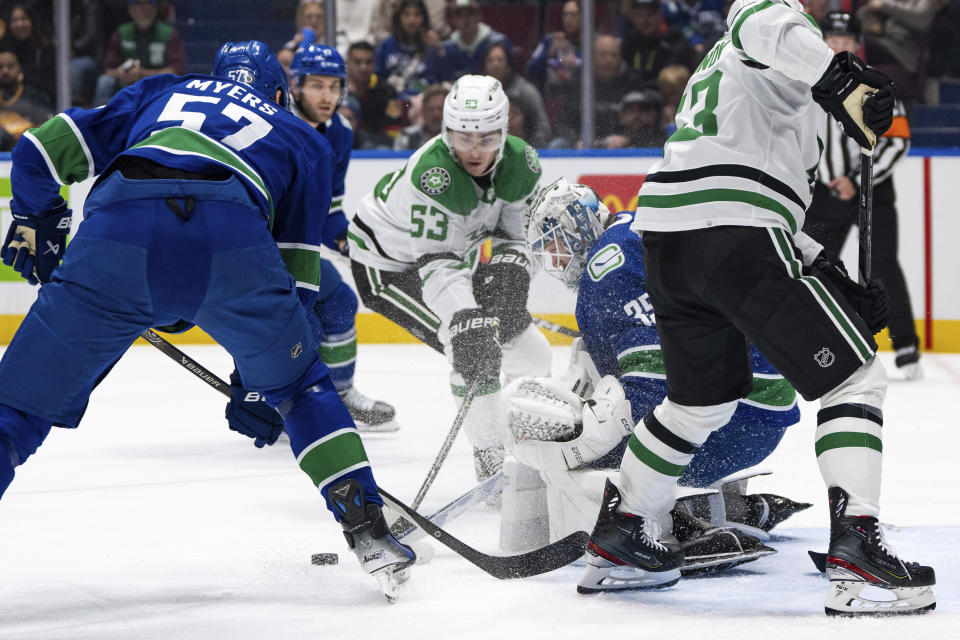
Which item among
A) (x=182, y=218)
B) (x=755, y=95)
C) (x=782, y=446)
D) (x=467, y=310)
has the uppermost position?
(x=755, y=95)

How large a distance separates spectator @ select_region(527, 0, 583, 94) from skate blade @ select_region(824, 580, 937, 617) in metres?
4.66

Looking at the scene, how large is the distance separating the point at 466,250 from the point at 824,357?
67.2 inches

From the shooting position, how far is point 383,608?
245cm

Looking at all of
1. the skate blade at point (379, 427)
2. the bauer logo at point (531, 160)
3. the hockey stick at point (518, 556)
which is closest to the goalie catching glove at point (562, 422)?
the hockey stick at point (518, 556)

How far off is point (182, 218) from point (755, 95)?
994mm

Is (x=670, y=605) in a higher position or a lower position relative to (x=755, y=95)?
lower

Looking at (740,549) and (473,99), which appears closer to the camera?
(740,549)

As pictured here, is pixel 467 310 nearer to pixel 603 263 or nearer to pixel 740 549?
pixel 603 263

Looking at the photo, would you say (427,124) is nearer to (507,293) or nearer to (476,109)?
(507,293)

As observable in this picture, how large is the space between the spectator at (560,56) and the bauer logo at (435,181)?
9.94ft

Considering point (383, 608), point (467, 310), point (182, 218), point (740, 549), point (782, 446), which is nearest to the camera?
point (182, 218)

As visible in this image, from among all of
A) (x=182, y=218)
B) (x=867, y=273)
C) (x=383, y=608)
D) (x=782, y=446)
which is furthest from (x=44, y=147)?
(x=782, y=446)

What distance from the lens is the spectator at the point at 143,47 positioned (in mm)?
7047

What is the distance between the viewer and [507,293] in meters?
3.91
